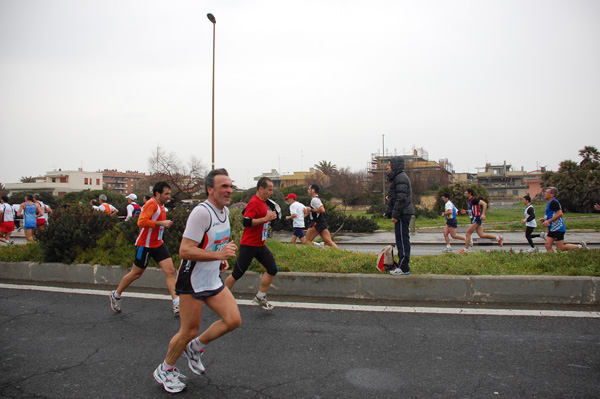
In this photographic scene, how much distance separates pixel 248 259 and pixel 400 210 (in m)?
2.49

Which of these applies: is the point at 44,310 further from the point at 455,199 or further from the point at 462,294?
the point at 455,199

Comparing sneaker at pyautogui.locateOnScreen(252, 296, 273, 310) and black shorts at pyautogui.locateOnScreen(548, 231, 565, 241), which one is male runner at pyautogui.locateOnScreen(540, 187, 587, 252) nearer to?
black shorts at pyautogui.locateOnScreen(548, 231, 565, 241)

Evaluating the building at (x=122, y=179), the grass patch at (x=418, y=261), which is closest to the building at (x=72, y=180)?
the building at (x=122, y=179)

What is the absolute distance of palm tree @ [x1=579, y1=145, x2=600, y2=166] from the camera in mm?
35500

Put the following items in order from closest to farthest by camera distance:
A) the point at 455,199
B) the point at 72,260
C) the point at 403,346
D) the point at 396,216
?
1. the point at 403,346
2. the point at 396,216
3. the point at 72,260
4. the point at 455,199

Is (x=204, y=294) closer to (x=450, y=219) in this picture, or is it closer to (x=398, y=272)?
(x=398, y=272)

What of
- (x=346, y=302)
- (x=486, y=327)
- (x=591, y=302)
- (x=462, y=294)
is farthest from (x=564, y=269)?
(x=346, y=302)

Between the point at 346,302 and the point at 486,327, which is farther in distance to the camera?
the point at 346,302

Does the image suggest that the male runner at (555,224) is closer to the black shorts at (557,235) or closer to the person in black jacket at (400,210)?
the black shorts at (557,235)

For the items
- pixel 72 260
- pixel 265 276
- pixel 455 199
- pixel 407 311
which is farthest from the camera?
pixel 455 199

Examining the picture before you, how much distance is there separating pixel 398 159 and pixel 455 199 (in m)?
26.6

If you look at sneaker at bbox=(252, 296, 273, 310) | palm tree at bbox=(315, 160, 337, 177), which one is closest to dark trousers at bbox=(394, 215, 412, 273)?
sneaker at bbox=(252, 296, 273, 310)

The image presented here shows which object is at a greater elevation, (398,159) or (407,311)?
(398,159)

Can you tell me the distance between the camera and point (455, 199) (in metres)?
31.3
